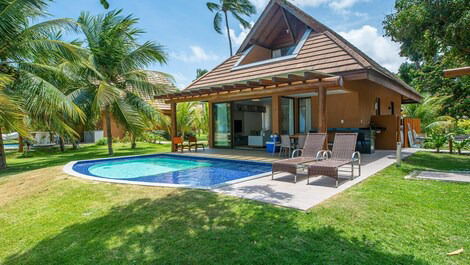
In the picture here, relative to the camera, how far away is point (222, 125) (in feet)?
53.3

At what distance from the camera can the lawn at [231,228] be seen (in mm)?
3182

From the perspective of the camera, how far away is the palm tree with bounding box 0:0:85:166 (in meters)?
9.69

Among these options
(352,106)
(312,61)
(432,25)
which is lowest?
(352,106)

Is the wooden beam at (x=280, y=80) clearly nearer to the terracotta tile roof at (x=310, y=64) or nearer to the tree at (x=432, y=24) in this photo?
the terracotta tile roof at (x=310, y=64)

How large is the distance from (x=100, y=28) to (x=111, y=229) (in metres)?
13.8

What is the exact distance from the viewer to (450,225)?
389cm

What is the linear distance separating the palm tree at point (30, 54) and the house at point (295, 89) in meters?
4.89

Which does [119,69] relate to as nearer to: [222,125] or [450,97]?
[222,125]

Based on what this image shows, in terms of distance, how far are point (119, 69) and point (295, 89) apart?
10.1 meters

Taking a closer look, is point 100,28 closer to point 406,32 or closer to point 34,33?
point 34,33

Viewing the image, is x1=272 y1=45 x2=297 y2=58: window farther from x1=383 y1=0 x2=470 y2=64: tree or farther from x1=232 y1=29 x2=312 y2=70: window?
x1=383 y1=0 x2=470 y2=64: tree

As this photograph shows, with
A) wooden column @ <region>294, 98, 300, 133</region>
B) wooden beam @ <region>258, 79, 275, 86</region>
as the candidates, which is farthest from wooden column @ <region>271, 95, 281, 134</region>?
wooden beam @ <region>258, 79, 275, 86</region>

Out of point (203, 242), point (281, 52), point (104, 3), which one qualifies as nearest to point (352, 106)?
point (281, 52)

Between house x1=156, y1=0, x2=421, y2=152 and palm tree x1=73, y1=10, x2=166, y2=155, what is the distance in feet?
6.35
